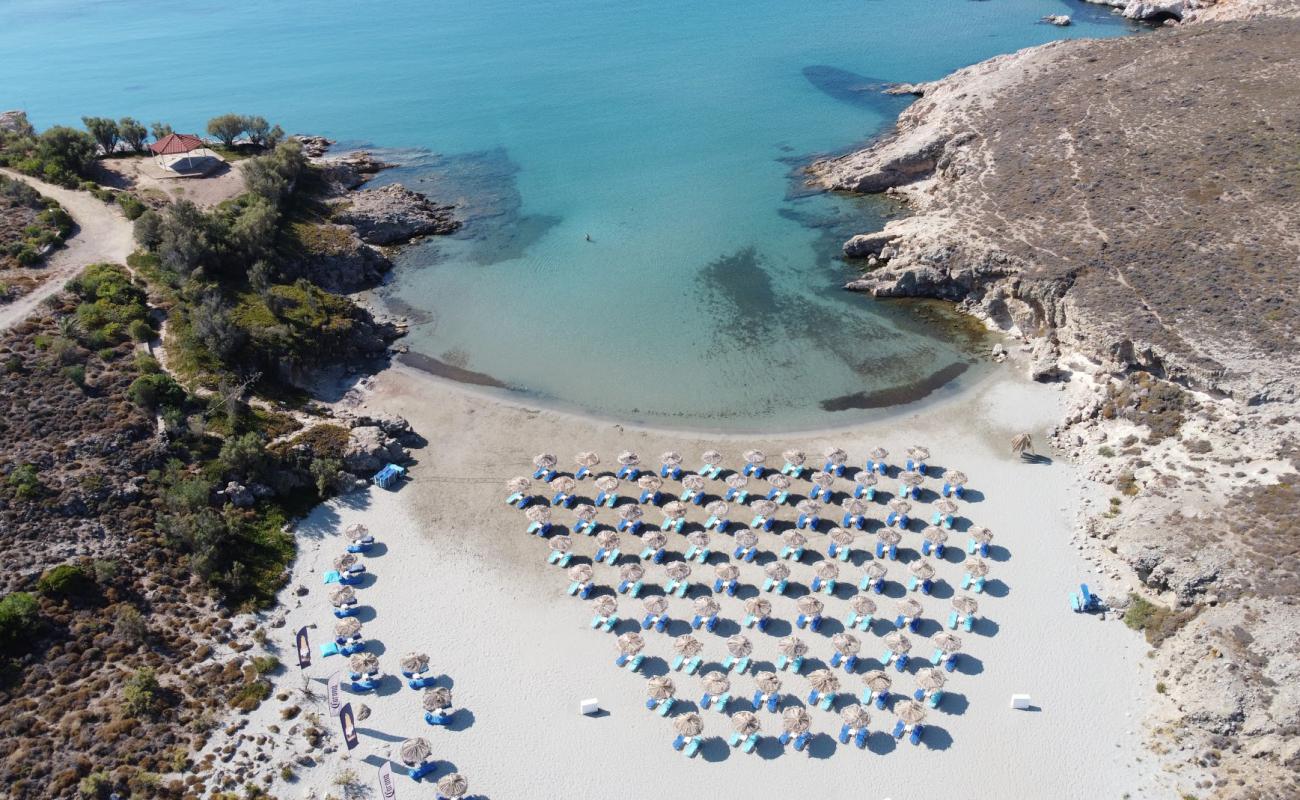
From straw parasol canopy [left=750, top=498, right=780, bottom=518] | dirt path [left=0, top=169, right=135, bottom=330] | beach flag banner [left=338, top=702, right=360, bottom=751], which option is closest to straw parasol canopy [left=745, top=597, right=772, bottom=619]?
straw parasol canopy [left=750, top=498, right=780, bottom=518]

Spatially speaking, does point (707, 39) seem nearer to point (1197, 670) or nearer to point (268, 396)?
point (268, 396)

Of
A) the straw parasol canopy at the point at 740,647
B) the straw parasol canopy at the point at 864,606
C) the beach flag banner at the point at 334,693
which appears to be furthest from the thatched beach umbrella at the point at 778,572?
the beach flag banner at the point at 334,693

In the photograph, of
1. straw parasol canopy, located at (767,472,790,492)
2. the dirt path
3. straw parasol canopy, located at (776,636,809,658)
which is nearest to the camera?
straw parasol canopy, located at (776,636,809,658)

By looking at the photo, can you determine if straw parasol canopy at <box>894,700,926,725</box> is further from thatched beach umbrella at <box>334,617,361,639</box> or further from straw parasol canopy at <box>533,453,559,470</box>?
thatched beach umbrella at <box>334,617,361,639</box>

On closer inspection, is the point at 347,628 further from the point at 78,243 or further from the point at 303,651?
the point at 78,243

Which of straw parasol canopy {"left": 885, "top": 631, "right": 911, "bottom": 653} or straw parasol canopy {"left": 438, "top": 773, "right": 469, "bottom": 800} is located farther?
straw parasol canopy {"left": 885, "top": 631, "right": 911, "bottom": 653}

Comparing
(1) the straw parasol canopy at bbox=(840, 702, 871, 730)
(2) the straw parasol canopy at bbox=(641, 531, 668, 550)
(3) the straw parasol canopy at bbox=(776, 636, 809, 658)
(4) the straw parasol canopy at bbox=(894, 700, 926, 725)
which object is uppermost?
(2) the straw parasol canopy at bbox=(641, 531, 668, 550)
